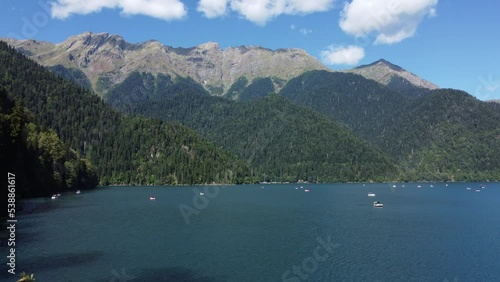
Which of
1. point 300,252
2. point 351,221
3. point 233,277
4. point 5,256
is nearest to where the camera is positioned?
point 233,277

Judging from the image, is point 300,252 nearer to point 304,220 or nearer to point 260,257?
point 260,257

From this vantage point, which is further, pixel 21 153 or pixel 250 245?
pixel 21 153

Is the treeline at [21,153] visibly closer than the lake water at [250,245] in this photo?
No

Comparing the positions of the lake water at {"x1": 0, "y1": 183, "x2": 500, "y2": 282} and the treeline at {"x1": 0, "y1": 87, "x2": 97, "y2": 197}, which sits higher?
the treeline at {"x1": 0, "y1": 87, "x2": 97, "y2": 197}

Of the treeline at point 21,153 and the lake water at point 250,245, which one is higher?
the treeline at point 21,153

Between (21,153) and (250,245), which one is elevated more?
(21,153)

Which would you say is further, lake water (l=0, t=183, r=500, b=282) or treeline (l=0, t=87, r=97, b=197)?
treeline (l=0, t=87, r=97, b=197)

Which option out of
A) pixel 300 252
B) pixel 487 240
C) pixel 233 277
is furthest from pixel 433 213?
pixel 233 277

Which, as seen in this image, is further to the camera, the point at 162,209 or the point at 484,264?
the point at 162,209
